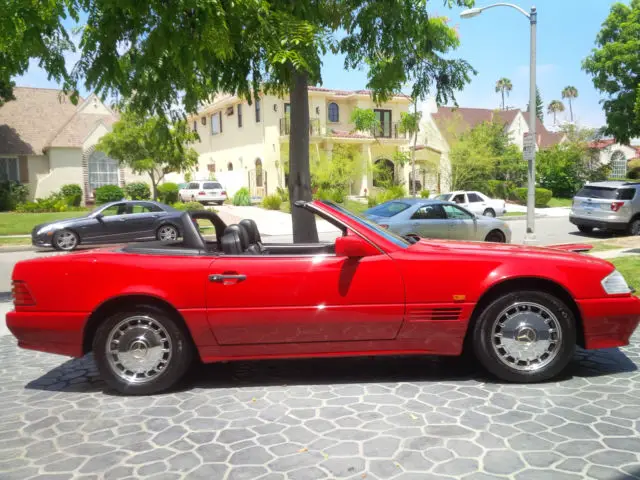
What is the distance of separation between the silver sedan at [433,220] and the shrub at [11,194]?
2592 centimetres

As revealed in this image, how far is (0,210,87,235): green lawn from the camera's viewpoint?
69.2 ft

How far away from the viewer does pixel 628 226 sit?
1639 centimetres

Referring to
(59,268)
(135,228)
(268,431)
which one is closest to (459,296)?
(268,431)

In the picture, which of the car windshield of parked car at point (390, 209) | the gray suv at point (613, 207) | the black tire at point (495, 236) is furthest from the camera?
the gray suv at point (613, 207)

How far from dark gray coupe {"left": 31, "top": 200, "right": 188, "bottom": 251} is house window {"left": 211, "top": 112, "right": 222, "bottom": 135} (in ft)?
87.7

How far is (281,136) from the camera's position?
118ft

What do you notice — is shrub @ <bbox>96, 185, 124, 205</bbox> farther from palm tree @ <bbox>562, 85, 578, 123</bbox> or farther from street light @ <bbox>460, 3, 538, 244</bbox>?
palm tree @ <bbox>562, 85, 578, 123</bbox>

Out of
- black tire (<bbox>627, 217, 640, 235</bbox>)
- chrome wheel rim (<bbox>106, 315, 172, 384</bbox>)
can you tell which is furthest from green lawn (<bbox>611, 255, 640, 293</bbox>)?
chrome wheel rim (<bbox>106, 315, 172, 384</bbox>)

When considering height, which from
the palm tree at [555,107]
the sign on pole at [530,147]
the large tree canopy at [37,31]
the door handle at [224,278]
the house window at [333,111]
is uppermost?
the palm tree at [555,107]

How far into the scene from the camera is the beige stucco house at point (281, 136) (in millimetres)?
36281

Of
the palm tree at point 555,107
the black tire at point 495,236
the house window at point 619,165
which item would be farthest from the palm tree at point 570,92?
the black tire at point 495,236

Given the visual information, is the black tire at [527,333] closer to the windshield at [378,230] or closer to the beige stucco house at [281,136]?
the windshield at [378,230]

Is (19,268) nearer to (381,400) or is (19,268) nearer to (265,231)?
(381,400)

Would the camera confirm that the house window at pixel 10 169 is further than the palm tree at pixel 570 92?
No
